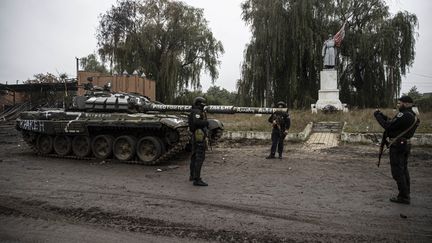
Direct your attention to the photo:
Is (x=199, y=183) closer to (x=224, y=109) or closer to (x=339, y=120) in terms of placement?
(x=224, y=109)

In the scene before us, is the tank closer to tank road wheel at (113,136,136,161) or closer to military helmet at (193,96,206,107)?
tank road wheel at (113,136,136,161)

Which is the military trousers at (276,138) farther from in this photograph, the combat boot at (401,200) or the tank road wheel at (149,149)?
the combat boot at (401,200)

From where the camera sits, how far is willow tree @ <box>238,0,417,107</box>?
22.7 metres

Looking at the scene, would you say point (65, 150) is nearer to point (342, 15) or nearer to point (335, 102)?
point (335, 102)

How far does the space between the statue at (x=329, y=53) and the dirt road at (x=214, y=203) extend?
11.8 meters

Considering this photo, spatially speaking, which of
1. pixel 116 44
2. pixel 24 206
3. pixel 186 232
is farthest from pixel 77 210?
pixel 116 44

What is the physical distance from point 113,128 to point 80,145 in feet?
4.34

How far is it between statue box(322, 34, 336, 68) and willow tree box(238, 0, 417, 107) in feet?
4.19

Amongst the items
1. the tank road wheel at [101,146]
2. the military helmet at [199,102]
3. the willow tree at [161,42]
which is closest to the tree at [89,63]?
the willow tree at [161,42]

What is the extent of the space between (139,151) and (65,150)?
272 cm

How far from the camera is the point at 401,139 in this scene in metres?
6.30

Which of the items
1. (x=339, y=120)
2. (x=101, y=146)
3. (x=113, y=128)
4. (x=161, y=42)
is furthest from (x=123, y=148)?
(x=161, y=42)

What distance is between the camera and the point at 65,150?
11.9m

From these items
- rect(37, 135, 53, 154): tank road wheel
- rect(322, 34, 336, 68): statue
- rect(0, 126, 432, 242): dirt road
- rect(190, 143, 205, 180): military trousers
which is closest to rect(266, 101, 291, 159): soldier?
rect(0, 126, 432, 242): dirt road
